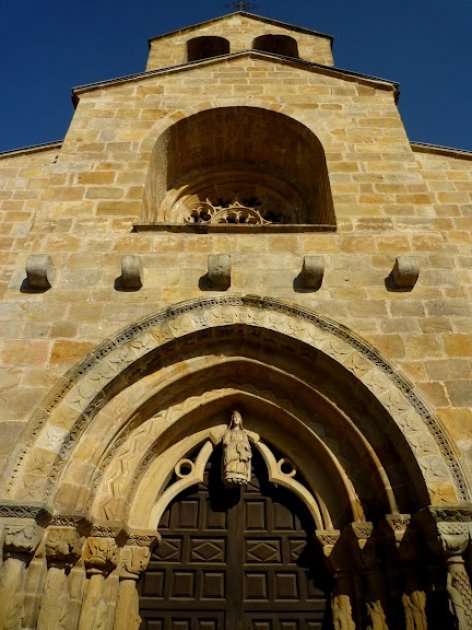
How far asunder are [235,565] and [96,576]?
1244 millimetres

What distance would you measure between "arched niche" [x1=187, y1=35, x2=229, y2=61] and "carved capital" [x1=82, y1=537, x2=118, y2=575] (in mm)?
10085

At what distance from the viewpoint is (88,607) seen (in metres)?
3.85

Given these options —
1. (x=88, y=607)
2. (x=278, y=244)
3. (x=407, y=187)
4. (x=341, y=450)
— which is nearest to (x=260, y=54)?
(x=407, y=187)

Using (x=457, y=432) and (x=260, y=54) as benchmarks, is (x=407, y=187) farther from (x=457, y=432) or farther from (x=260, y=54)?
(x=260, y=54)

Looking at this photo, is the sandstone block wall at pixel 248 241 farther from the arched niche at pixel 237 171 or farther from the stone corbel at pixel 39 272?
the arched niche at pixel 237 171

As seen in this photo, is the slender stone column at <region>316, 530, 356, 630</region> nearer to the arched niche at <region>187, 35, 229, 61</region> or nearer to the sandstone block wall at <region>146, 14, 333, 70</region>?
the sandstone block wall at <region>146, 14, 333, 70</region>

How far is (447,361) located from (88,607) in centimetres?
367

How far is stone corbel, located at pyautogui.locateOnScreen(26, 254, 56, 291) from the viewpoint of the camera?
4898 millimetres

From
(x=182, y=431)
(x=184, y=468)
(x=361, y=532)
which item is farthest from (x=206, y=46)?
(x=361, y=532)

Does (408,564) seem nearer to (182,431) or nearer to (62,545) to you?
(182,431)

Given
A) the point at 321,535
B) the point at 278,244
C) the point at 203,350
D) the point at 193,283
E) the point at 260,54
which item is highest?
the point at 260,54

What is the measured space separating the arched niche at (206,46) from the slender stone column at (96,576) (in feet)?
33.2

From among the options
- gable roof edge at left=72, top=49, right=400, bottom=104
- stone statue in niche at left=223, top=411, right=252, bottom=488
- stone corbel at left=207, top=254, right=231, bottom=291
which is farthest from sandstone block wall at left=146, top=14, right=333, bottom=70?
stone statue in niche at left=223, top=411, right=252, bottom=488

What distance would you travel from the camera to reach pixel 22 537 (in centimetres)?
357
